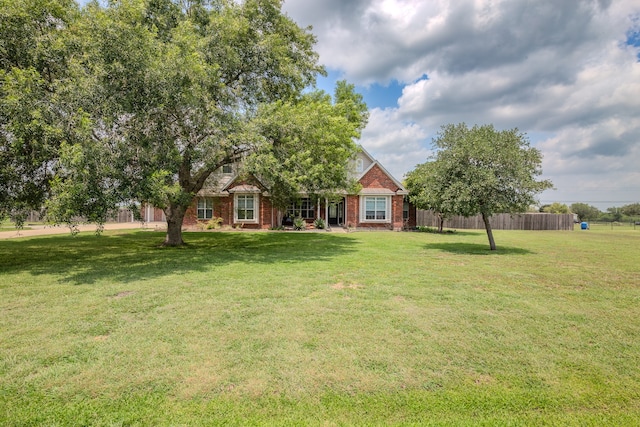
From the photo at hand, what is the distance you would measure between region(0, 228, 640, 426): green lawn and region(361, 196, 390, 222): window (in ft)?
58.0

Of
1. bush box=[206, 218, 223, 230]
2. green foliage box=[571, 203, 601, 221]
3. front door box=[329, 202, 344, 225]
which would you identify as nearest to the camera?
bush box=[206, 218, 223, 230]

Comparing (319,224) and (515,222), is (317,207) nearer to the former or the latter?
(319,224)

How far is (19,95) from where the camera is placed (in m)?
8.29

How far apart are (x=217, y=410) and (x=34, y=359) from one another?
2.67 meters

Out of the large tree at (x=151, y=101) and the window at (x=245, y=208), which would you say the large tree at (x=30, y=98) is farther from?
the window at (x=245, y=208)

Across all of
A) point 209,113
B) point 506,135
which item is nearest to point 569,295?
point 506,135

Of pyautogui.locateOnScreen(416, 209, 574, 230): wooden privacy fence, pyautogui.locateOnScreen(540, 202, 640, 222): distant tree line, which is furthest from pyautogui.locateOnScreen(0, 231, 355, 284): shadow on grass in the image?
pyautogui.locateOnScreen(540, 202, 640, 222): distant tree line

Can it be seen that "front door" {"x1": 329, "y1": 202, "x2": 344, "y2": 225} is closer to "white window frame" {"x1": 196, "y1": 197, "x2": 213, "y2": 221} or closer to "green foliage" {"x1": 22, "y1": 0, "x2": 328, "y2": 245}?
"white window frame" {"x1": 196, "y1": 197, "x2": 213, "y2": 221}

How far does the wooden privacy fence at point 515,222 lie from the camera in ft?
106

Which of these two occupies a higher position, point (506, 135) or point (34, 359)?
point (506, 135)

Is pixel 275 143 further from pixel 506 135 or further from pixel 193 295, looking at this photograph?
pixel 506 135

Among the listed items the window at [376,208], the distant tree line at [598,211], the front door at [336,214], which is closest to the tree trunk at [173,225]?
the window at [376,208]

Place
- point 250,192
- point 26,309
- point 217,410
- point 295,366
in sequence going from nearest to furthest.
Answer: point 217,410 < point 295,366 < point 26,309 < point 250,192

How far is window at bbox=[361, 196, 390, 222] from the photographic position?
2608 cm
